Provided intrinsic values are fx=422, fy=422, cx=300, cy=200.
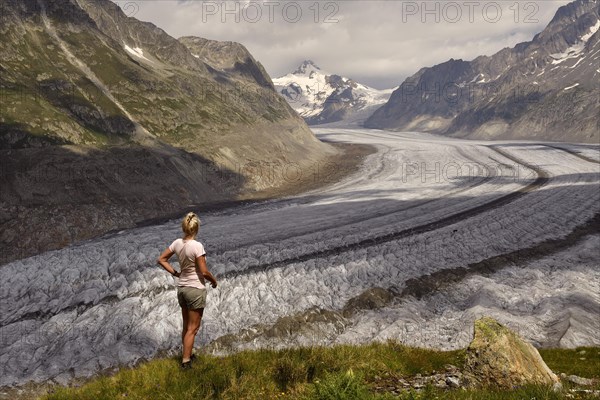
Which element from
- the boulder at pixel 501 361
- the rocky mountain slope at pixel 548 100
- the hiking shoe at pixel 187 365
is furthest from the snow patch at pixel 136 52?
the rocky mountain slope at pixel 548 100

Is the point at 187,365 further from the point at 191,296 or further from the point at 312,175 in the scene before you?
the point at 312,175

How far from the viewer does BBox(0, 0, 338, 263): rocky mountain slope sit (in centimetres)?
2305

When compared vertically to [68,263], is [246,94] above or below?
above

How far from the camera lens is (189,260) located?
6922 mm

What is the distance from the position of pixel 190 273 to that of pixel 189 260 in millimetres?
242

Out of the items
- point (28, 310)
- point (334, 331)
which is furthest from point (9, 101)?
point (334, 331)

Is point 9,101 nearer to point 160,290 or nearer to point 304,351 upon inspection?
point 160,290

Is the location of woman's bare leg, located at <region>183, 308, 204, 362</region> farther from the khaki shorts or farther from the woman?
the khaki shorts

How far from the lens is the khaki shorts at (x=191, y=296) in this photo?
22.9 feet

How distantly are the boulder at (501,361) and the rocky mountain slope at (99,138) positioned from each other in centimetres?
2010

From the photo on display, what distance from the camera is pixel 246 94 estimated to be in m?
71.3

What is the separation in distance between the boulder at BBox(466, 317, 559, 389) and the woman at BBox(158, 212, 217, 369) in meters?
4.59

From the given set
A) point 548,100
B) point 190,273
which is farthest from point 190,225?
point 548,100

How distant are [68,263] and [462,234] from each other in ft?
58.6
